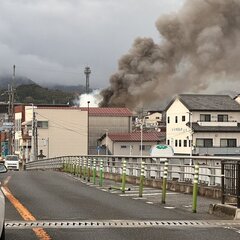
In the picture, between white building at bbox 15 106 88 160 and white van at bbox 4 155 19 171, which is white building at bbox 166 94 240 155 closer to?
white building at bbox 15 106 88 160

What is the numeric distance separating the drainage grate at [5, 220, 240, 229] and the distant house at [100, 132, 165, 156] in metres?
70.8

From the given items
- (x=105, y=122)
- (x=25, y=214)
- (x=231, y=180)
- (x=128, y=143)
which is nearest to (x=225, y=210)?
(x=231, y=180)

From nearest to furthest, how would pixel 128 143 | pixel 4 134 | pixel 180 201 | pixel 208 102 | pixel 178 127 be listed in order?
pixel 180 201 < pixel 208 102 < pixel 178 127 < pixel 128 143 < pixel 4 134

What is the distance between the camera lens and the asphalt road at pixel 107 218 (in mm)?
9453

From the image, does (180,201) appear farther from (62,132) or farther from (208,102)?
(62,132)

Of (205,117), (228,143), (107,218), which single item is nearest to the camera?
(107,218)

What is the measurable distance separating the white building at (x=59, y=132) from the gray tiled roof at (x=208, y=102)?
2286 cm

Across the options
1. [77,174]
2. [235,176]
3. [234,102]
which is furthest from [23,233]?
[234,102]

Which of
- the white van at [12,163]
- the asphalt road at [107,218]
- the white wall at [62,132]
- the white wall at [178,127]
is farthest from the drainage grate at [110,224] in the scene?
the white wall at [62,132]

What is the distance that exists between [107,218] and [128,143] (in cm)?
7174

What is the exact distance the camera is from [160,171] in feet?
74.8

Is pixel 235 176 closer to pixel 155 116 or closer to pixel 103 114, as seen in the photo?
pixel 103 114

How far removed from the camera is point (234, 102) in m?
72.7

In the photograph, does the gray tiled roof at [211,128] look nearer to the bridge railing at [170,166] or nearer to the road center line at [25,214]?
the bridge railing at [170,166]
